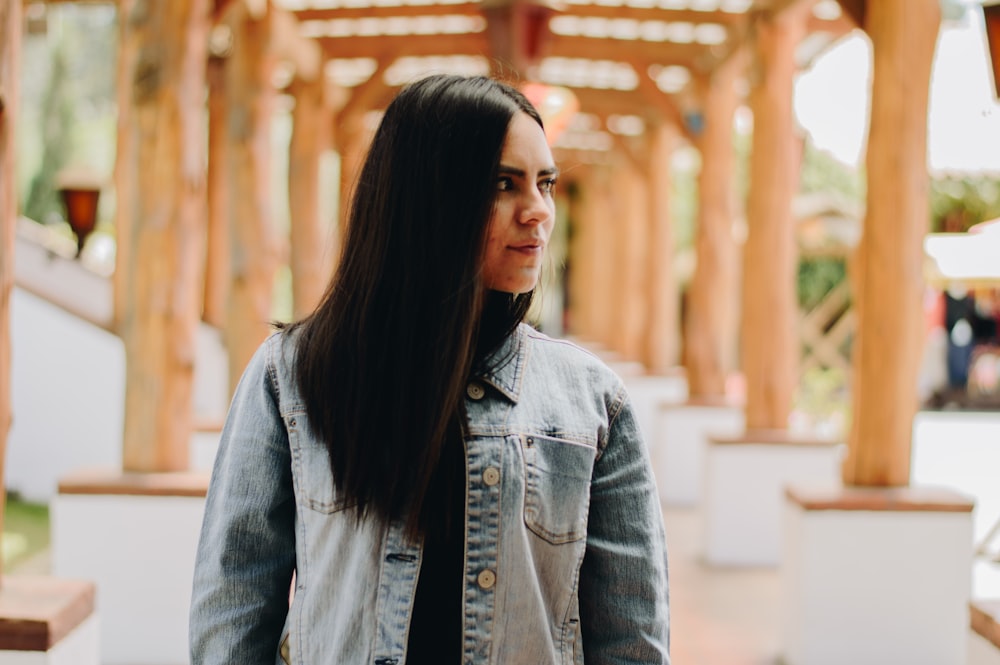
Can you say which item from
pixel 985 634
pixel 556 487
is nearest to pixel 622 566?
pixel 556 487

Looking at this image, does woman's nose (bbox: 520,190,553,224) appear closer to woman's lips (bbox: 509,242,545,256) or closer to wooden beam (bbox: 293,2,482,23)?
woman's lips (bbox: 509,242,545,256)

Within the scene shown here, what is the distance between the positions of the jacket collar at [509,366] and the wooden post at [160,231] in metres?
2.97

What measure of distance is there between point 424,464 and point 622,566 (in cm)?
28

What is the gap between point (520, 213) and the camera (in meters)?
1.26

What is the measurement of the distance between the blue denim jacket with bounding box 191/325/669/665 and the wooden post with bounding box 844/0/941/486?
284 cm

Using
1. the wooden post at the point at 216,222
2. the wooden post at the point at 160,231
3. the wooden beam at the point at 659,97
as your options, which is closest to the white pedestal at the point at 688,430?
the wooden beam at the point at 659,97

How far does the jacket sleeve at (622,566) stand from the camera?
130 centimetres

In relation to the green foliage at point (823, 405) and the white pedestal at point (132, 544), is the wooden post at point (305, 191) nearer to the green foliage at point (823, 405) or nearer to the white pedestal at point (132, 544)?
the white pedestal at point (132, 544)

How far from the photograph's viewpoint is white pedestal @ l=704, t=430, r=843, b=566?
5.67 metres

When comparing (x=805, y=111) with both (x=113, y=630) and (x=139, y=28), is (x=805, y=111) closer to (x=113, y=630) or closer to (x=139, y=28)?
(x=139, y=28)

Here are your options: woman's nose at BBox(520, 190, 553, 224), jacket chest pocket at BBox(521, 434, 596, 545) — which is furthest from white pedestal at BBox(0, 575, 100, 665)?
woman's nose at BBox(520, 190, 553, 224)

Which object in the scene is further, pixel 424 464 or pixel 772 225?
pixel 772 225

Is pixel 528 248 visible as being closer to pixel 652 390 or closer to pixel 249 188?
pixel 249 188

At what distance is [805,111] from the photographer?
1025 cm
